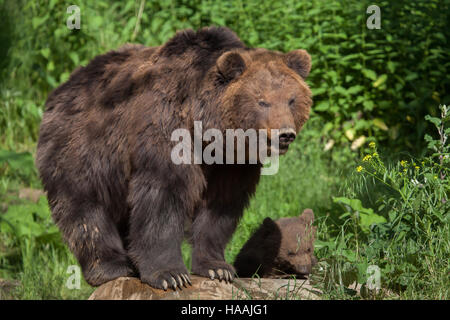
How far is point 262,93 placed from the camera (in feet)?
15.0

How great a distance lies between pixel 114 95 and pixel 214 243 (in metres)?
1.40

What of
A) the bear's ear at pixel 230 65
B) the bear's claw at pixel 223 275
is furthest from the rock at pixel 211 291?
the bear's ear at pixel 230 65

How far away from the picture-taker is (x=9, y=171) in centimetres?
881

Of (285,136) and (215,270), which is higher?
(285,136)

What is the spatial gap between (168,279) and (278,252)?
1.65 m

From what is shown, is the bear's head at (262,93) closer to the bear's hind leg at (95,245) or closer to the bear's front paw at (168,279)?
the bear's front paw at (168,279)

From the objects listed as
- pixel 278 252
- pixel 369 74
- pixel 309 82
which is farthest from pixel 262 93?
pixel 309 82

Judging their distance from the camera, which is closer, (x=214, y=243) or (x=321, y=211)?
(x=214, y=243)

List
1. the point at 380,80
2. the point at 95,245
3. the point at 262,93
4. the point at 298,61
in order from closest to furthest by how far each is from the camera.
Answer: the point at 262,93, the point at 298,61, the point at 95,245, the point at 380,80

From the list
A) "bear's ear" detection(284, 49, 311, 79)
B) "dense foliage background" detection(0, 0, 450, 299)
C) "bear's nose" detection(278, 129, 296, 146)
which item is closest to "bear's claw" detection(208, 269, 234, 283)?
"bear's nose" detection(278, 129, 296, 146)

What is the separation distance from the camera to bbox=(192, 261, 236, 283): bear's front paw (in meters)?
4.84

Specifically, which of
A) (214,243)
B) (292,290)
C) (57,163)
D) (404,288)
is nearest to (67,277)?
(57,163)

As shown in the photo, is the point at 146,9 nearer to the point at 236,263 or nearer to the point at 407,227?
the point at 236,263

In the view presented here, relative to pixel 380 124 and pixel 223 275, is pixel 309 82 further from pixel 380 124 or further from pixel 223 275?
pixel 223 275
